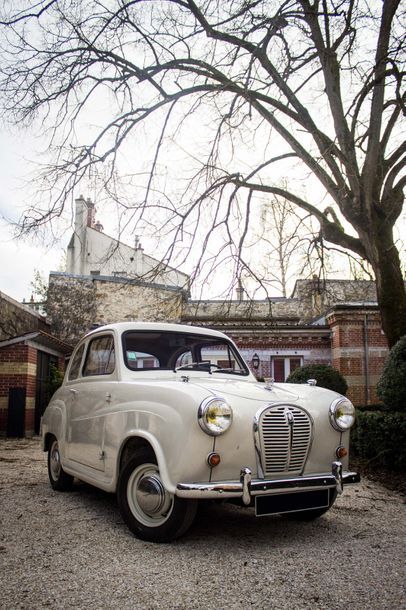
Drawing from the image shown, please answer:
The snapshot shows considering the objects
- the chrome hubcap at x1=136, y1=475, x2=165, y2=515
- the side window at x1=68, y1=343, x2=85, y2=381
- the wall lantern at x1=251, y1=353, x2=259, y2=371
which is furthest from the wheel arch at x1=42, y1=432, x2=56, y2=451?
the wall lantern at x1=251, y1=353, x2=259, y2=371

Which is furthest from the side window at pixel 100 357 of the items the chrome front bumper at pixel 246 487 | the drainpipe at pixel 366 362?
the drainpipe at pixel 366 362

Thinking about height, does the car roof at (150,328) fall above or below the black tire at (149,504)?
above

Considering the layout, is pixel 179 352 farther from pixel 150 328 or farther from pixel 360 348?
pixel 360 348

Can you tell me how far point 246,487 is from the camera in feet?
11.6

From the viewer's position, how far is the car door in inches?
187

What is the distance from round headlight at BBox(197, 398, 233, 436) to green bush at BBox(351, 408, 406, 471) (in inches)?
176

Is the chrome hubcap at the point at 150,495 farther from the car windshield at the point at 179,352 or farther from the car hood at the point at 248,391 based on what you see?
the car windshield at the point at 179,352

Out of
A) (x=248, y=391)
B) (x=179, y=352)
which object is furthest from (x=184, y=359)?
(x=248, y=391)

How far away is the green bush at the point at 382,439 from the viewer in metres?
7.32

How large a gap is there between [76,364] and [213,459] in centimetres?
294

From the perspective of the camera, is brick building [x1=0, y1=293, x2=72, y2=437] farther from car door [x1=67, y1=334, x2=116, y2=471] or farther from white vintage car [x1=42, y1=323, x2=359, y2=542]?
white vintage car [x1=42, y1=323, x2=359, y2=542]

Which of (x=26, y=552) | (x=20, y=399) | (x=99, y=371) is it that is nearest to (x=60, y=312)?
(x=20, y=399)

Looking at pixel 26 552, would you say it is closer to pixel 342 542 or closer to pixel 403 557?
pixel 342 542

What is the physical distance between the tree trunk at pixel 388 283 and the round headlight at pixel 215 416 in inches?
294
